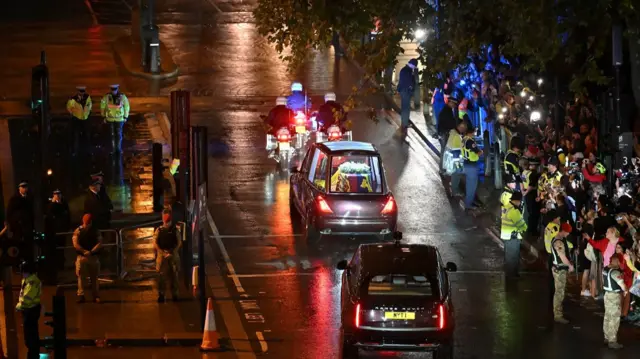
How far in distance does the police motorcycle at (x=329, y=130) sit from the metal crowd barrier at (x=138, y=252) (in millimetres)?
6064

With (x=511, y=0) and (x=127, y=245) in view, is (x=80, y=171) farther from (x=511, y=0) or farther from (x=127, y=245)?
(x=511, y=0)

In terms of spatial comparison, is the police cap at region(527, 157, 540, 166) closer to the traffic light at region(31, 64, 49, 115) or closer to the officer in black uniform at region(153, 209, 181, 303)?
the officer in black uniform at region(153, 209, 181, 303)

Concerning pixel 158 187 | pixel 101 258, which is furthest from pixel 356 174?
pixel 101 258

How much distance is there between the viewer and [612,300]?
16891mm

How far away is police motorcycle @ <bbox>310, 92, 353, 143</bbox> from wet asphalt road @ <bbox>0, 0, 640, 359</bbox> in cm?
122

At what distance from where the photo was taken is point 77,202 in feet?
83.4

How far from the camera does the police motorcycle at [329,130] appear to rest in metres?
28.6

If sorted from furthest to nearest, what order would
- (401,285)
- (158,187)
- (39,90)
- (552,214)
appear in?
(158,187), (552,214), (401,285), (39,90)

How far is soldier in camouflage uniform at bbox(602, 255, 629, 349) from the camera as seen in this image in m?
16.9

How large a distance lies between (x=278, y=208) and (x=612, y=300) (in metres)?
10.2

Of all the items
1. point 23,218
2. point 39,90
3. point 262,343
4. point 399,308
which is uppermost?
point 39,90

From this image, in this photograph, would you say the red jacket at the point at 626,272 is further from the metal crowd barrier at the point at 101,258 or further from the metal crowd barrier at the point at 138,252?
the metal crowd barrier at the point at 101,258

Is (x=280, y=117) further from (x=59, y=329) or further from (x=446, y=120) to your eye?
(x=59, y=329)

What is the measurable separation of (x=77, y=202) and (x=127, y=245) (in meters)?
2.91
